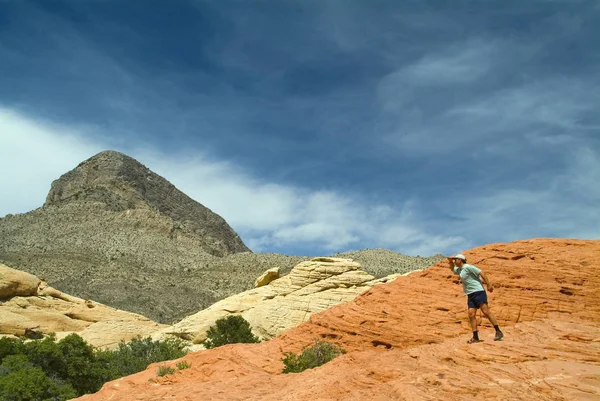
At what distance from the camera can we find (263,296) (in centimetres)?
3183

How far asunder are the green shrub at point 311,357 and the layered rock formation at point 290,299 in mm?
12577

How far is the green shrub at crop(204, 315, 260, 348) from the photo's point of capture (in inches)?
956

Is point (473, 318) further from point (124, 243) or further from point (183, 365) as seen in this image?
point (124, 243)

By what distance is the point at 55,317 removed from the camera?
3569cm

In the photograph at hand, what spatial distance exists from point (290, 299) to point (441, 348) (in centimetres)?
1813

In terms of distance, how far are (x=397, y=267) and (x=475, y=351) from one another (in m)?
50.8

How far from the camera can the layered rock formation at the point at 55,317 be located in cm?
3369

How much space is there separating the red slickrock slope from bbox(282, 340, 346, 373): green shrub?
0.41 meters

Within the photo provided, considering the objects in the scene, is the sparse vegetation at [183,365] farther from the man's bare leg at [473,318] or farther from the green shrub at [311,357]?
the man's bare leg at [473,318]

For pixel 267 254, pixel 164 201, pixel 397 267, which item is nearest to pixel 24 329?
pixel 397 267

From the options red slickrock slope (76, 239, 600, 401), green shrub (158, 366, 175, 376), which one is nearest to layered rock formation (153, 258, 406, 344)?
red slickrock slope (76, 239, 600, 401)

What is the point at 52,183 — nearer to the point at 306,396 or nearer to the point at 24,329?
the point at 24,329

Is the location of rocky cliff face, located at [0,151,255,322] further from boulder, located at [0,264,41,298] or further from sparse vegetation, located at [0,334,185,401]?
sparse vegetation, located at [0,334,185,401]

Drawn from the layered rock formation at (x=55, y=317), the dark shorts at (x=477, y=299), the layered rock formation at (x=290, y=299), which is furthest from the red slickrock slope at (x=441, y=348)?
the layered rock formation at (x=55, y=317)
